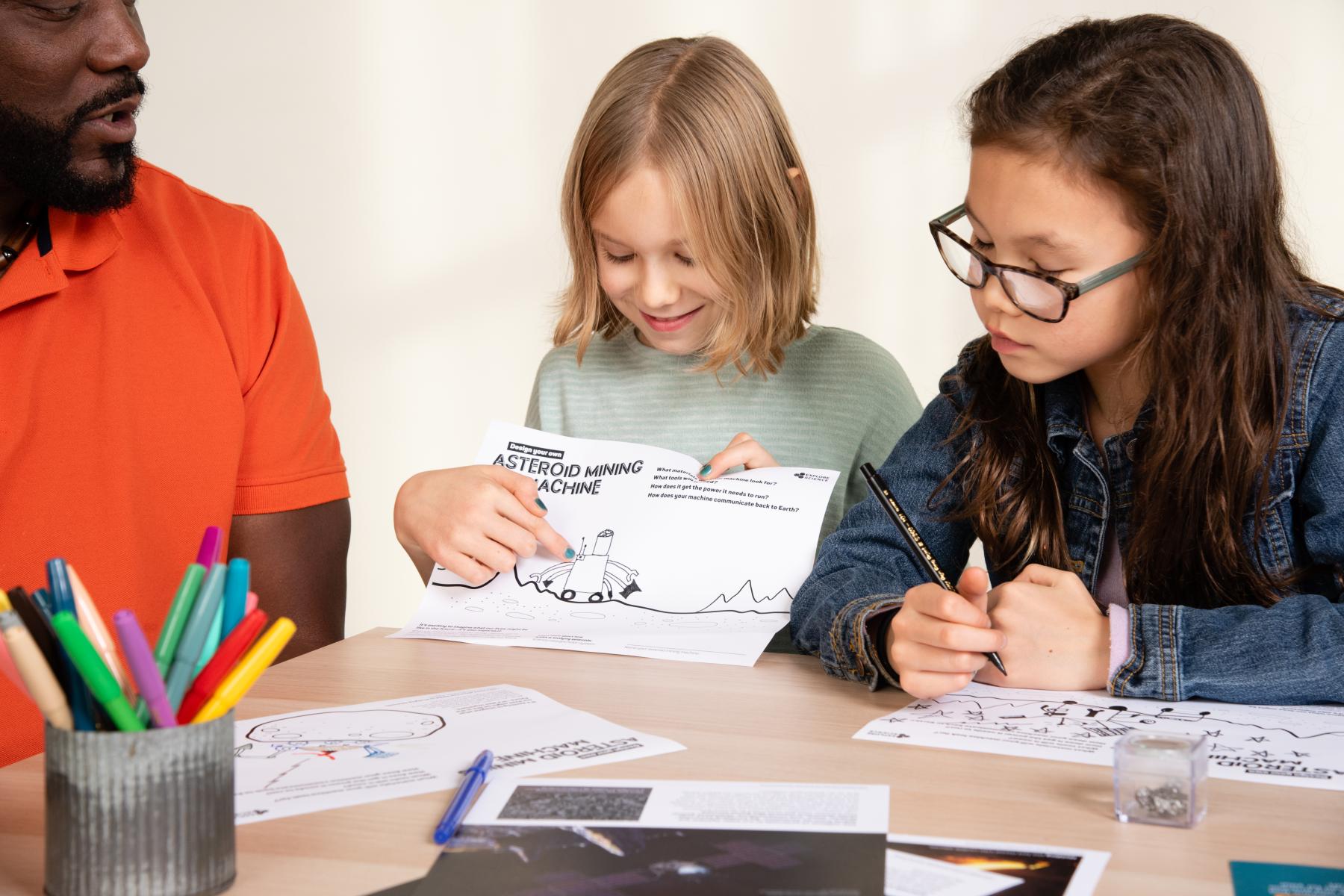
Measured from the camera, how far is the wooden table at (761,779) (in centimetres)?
62

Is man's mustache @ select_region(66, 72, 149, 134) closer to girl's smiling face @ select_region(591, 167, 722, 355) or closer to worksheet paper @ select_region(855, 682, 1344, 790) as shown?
girl's smiling face @ select_region(591, 167, 722, 355)

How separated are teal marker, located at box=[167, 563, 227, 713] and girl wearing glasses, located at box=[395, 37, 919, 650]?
0.64 metres

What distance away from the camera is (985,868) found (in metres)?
0.61

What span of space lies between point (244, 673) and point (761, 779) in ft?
1.05

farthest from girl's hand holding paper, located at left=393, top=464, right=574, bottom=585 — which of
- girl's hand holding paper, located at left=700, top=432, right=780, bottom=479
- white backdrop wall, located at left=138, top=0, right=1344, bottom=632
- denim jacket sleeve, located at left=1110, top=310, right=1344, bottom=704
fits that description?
white backdrop wall, located at left=138, top=0, right=1344, bottom=632

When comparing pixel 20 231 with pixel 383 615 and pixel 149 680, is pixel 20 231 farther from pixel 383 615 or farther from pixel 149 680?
pixel 383 615

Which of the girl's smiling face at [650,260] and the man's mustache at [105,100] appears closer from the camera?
the man's mustache at [105,100]

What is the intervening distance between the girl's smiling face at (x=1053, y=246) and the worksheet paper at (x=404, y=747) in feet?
1.67

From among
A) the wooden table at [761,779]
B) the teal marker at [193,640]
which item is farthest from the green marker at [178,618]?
the wooden table at [761,779]

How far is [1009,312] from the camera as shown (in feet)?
3.49

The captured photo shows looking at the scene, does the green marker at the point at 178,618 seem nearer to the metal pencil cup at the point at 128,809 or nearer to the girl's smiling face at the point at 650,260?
the metal pencil cup at the point at 128,809

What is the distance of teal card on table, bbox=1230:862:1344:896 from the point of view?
0.58m

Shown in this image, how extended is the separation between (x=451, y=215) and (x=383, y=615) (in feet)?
3.31

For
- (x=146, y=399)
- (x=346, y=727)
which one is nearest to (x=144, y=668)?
(x=346, y=727)
